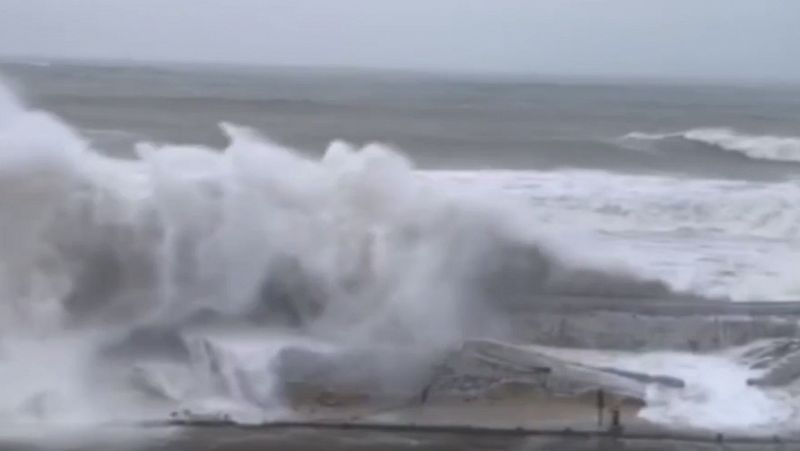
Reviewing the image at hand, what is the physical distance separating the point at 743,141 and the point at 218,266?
14.2 meters

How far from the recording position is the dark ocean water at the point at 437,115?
59.9ft

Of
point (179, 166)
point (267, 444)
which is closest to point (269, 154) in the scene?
point (179, 166)

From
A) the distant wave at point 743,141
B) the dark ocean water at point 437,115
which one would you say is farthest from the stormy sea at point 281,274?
the distant wave at point 743,141

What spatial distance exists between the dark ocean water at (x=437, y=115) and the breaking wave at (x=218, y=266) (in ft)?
9.93

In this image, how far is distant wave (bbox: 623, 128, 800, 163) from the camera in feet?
61.3

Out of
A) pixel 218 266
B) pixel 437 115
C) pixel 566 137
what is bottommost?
pixel 218 266

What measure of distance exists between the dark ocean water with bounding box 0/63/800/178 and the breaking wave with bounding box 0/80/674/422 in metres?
3.03

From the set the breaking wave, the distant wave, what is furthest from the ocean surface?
the breaking wave

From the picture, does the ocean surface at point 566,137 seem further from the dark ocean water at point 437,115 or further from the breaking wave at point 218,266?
the breaking wave at point 218,266

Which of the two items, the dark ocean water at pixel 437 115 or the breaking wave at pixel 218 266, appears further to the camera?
the dark ocean water at pixel 437 115

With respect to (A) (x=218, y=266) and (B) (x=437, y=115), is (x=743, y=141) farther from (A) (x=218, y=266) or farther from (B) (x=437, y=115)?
(A) (x=218, y=266)

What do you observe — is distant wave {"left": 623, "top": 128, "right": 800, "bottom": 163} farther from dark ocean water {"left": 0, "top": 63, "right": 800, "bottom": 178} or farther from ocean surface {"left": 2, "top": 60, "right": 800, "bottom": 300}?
dark ocean water {"left": 0, "top": 63, "right": 800, "bottom": 178}

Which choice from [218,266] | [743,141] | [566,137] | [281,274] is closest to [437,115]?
[566,137]

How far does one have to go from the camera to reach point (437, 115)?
26.2 meters
